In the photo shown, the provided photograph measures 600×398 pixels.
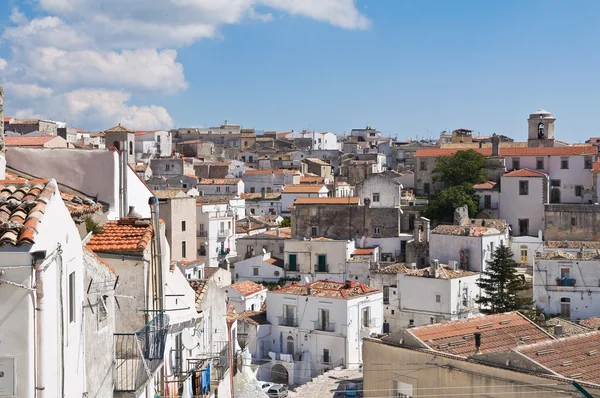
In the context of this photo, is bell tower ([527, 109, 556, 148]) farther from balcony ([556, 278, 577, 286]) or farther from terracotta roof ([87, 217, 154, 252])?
terracotta roof ([87, 217, 154, 252])

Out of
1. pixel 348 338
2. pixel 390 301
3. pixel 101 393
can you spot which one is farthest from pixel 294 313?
pixel 101 393

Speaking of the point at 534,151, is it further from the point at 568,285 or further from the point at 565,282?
the point at 568,285

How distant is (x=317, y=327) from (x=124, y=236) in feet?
103

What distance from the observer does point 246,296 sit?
44.6 m

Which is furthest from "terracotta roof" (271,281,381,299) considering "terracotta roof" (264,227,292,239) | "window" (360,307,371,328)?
"terracotta roof" (264,227,292,239)

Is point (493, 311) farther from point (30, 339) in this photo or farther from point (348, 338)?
point (30, 339)

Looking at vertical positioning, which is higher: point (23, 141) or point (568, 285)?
point (23, 141)

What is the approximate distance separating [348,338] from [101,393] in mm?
32743

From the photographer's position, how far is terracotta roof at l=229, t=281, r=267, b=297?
4484cm

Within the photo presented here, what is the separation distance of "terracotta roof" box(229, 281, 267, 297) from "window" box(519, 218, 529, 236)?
21.5m

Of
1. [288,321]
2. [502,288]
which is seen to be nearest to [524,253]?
[502,288]

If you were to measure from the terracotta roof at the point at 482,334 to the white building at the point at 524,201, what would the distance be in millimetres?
39117

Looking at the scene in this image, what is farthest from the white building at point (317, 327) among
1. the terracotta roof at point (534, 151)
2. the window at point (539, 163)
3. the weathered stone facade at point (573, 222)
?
the terracotta roof at point (534, 151)

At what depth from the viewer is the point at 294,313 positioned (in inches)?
1625
